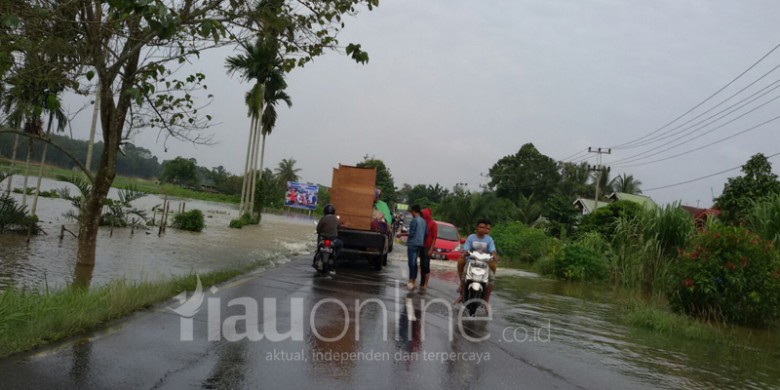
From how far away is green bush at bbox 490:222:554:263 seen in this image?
2984cm

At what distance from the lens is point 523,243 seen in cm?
3092

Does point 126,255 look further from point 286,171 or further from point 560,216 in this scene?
point 286,171

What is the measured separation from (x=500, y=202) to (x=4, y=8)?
43879mm

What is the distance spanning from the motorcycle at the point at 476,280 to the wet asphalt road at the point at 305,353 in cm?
38

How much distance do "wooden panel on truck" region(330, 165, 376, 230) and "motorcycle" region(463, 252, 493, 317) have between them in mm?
8182

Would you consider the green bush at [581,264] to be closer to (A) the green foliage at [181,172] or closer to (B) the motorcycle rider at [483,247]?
(B) the motorcycle rider at [483,247]

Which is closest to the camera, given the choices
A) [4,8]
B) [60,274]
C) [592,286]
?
[4,8]

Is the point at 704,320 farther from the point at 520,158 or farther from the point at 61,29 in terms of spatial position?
the point at 520,158

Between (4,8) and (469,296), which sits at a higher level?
(4,8)

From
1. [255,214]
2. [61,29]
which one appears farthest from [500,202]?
[61,29]

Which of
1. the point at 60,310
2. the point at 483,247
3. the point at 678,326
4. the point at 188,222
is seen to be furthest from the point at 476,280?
the point at 188,222

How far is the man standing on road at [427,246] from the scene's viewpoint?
1404 centimetres

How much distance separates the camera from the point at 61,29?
8039 millimetres

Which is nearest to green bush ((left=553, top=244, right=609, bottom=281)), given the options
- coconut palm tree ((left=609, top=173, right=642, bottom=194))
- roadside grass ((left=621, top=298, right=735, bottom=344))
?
roadside grass ((left=621, top=298, right=735, bottom=344))
